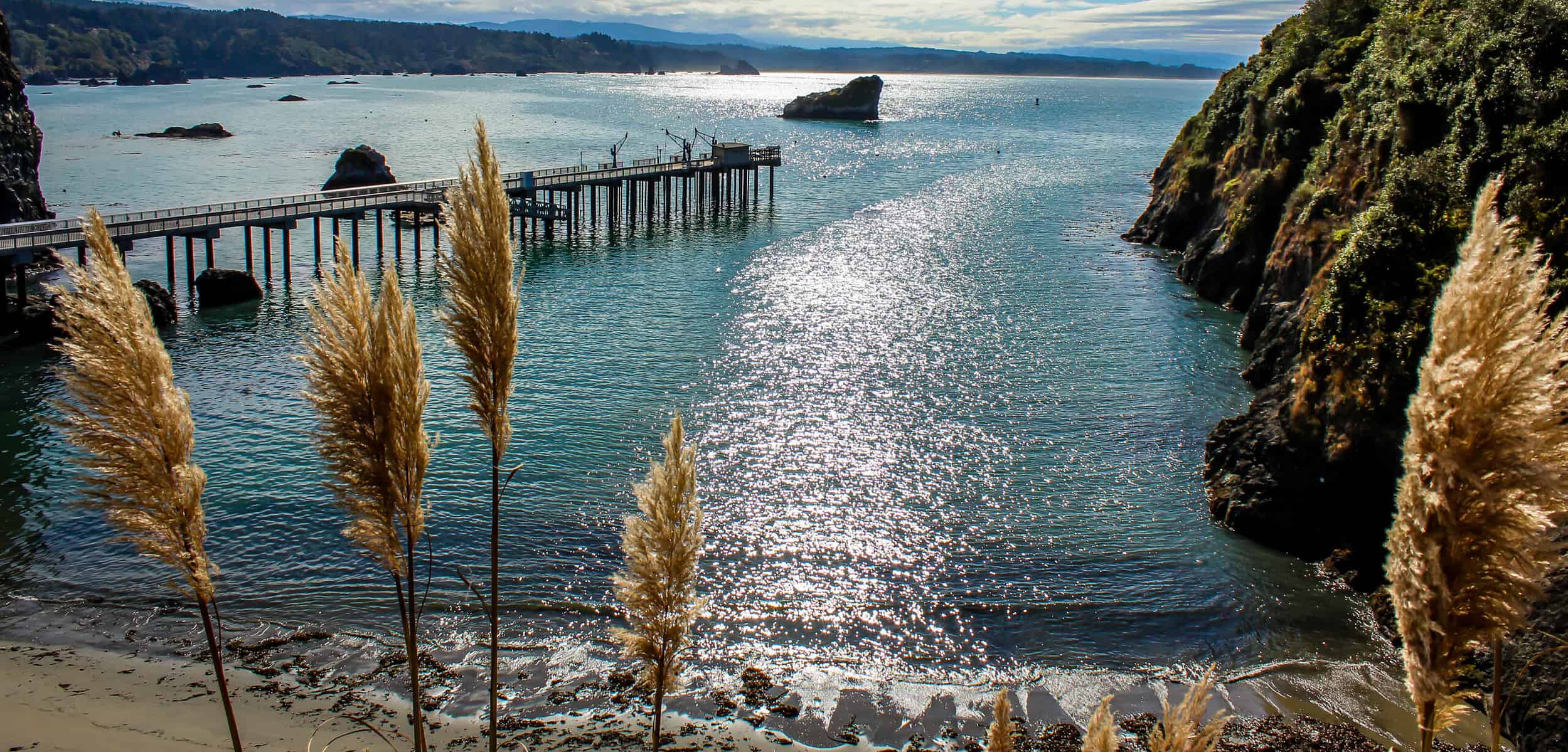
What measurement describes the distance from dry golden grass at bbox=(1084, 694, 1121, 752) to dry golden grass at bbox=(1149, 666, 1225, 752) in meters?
0.21

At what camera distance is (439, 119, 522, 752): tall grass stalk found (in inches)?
253

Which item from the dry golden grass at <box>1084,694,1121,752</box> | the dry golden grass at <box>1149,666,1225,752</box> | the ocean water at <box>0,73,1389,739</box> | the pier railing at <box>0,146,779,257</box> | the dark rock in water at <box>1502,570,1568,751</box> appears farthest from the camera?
the pier railing at <box>0,146,779,257</box>

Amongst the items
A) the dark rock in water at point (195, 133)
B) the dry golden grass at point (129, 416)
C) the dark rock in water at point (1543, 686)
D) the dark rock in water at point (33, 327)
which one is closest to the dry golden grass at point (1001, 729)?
the dry golden grass at point (129, 416)

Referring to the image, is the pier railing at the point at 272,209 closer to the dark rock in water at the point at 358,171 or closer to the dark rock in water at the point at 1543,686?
the dark rock in water at the point at 358,171

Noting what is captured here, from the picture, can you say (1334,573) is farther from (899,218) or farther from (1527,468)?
(899,218)

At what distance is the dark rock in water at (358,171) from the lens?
76688 mm

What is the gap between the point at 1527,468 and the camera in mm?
4941

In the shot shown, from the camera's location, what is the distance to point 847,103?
183 m

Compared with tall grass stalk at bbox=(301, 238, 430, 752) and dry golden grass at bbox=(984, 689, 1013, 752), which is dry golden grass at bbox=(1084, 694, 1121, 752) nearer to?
dry golden grass at bbox=(984, 689, 1013, 752)

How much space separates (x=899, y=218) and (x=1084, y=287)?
23714mm

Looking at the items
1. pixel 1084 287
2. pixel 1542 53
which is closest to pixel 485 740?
pixel 1542 53

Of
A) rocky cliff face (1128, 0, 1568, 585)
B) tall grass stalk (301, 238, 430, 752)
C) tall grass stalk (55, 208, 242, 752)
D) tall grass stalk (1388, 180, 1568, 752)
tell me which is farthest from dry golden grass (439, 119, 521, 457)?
rocky cliff face (1128, 0, 1568, 585)

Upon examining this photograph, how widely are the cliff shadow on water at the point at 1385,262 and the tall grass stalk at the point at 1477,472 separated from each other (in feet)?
48.5

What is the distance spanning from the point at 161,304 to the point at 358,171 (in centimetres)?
3752
